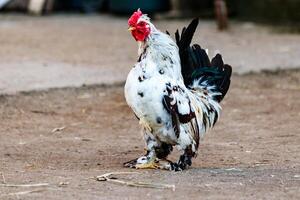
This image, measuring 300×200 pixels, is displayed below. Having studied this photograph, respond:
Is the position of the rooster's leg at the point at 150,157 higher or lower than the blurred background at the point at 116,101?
higher

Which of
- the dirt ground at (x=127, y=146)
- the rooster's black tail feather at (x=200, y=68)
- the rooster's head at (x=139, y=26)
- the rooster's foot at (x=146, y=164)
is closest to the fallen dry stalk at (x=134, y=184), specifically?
the dirt ground at (x=127, y=146)

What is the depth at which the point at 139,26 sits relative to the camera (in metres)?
5.96

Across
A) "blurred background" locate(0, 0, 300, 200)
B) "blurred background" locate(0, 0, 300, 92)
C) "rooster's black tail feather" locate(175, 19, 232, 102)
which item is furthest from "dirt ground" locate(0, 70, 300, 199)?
"blurred background" locate(0, 0, 300, 92)

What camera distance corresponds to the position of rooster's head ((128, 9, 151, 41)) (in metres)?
5.96

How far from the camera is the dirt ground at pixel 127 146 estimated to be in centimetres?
539

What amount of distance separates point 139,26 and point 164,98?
50 cm

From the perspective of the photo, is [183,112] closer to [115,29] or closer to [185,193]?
[185,193]

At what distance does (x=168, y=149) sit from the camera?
244 inches

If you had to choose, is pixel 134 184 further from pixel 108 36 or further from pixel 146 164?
pixel 108 36

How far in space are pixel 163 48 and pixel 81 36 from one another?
778 centimetres

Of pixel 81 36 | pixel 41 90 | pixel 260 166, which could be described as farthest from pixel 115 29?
pixel 260 166

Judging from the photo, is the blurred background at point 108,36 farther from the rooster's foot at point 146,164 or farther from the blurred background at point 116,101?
the rooster's foot at point 146,164

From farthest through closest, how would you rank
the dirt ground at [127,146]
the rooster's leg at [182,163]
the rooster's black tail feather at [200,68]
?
the rooster's black tail feather at [200,68] → the rooster's leg at [182,163] → the dirt ground at [127,146]

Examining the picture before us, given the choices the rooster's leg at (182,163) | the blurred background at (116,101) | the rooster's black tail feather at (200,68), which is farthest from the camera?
the rooster's black tail feather at (200,68)
